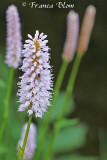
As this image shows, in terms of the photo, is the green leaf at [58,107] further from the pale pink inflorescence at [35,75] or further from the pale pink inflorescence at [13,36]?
the pale pink inflorescence at [35,75]

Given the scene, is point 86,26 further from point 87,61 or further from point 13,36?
point 87,61

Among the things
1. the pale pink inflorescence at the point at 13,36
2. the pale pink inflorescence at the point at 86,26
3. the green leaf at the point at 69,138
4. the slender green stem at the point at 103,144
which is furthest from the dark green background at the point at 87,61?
the pale pink inflorescence at the point at 13,36

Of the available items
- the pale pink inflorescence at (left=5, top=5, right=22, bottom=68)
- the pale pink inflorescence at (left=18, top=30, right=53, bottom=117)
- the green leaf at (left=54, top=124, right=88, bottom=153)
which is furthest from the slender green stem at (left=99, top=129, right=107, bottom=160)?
the pale pink inflorescence at (left=18, top=30, right=53, bottom=117)

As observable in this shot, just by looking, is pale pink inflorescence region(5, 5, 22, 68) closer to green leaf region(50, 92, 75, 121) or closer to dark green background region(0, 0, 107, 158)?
green leaf region(50, 92, 75, 121)

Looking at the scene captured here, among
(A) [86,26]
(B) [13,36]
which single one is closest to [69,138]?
(A) [86,26]

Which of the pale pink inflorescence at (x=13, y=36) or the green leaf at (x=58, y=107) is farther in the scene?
the green leaf at (x=58, y=107)

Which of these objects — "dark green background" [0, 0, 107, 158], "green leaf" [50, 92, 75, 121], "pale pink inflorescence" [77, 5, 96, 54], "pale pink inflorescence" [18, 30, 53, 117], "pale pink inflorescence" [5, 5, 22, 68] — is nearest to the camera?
"pale pink inflorescence" [18, 30, 53, 117]
